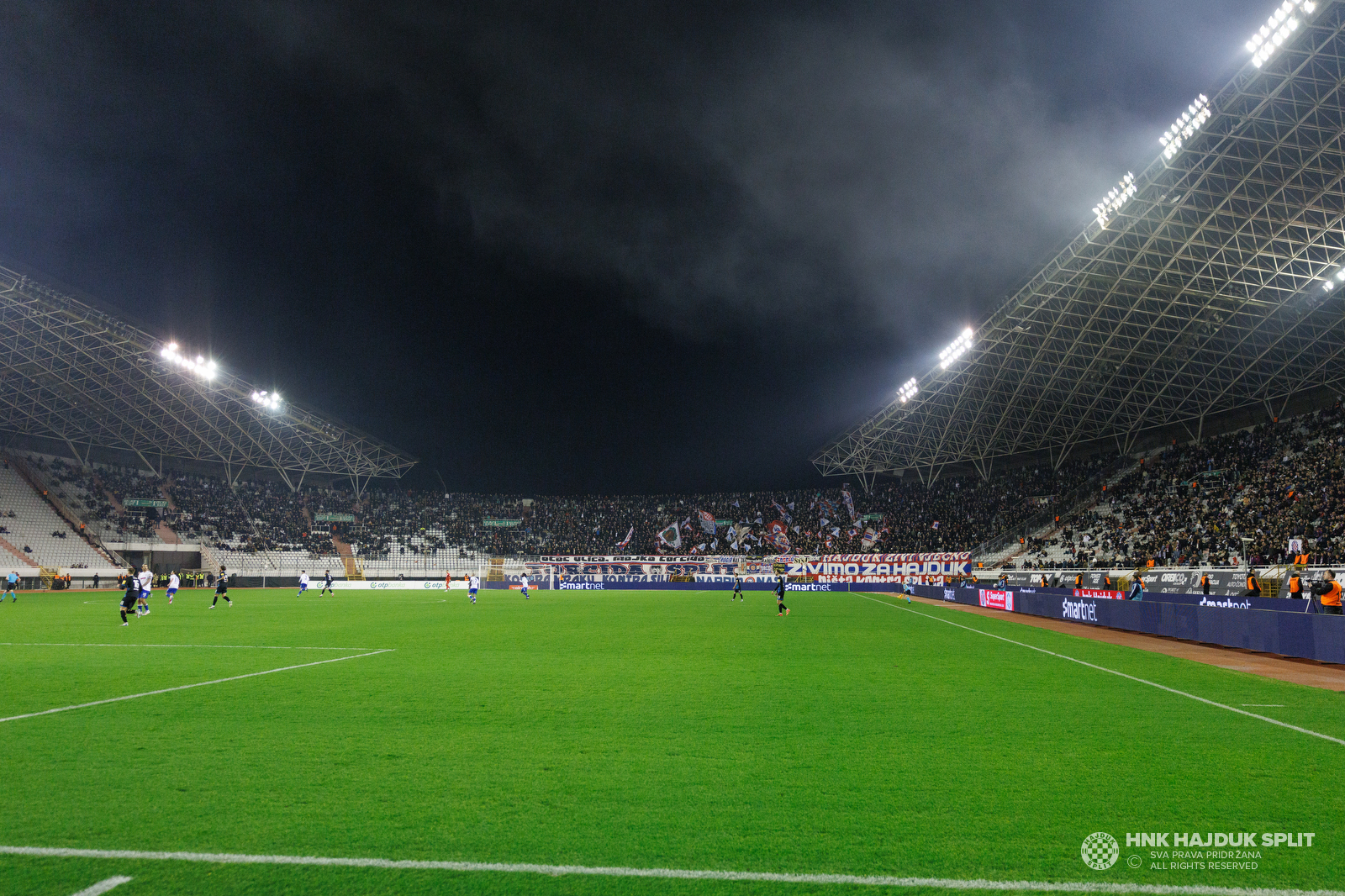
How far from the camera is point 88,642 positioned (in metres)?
16.1

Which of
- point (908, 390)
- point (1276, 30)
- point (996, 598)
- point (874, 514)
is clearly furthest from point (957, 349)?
point (874, 514)

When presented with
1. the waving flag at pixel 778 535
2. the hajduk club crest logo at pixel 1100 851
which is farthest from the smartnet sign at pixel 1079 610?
the waving flag at pixel 778 535

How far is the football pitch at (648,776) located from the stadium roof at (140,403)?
33357mm

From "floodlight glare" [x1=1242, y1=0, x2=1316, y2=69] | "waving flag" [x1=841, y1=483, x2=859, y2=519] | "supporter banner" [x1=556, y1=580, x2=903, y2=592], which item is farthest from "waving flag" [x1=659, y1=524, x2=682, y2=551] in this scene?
"floodlight glare" [x1=1242, y1=0, x2=1316, y2=69]

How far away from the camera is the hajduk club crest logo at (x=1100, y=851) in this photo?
420 centimetres

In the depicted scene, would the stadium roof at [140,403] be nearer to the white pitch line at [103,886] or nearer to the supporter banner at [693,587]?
the supporter banner at [693,587]

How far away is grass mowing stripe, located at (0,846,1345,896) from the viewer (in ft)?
12.5

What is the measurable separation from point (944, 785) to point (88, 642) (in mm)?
18320

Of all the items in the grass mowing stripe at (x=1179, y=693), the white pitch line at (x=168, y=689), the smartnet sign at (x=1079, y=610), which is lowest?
the smartnet sign at (x=1079, y=610)

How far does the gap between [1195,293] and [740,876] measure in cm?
4068

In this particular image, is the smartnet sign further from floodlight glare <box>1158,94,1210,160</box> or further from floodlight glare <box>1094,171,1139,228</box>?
floodlight glare <box>1158,94,1210,160</box>

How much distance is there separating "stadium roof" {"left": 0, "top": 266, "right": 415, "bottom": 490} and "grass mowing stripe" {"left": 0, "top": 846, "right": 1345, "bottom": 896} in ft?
131

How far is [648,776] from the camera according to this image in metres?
5.76

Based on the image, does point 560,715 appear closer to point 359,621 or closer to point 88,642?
point 88,642
